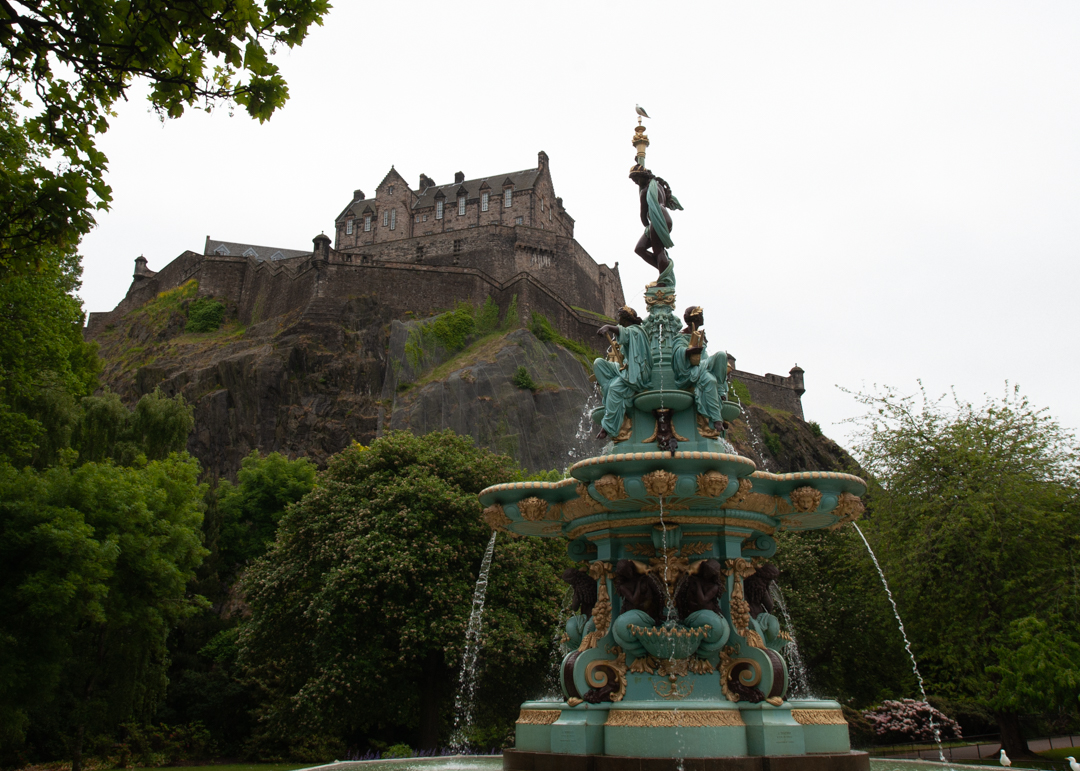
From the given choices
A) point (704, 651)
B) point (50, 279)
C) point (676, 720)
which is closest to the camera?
point (676, 720)

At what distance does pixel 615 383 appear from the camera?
953 cm

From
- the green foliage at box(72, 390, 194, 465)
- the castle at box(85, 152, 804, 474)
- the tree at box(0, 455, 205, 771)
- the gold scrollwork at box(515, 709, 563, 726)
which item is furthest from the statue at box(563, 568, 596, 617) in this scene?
the castle at box(85, 152, 804, 474)

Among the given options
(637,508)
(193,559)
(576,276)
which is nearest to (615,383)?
(637,508)

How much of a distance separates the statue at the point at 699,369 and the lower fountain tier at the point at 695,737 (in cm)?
301

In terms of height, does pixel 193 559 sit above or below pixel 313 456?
below

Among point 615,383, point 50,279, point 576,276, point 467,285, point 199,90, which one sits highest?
point 576,276

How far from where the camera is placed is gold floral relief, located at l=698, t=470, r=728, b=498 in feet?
25.9

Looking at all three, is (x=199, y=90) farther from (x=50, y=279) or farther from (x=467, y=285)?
(x=467, y=285)

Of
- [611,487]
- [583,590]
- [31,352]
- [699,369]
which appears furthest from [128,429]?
[611,487]

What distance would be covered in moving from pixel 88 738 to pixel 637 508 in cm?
2243

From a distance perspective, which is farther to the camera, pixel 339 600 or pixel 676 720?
pixel 339 600

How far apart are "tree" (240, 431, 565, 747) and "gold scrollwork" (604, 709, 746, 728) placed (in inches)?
439

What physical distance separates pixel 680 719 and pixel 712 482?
2.19 meters

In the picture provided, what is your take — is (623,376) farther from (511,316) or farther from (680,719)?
(511,316)
